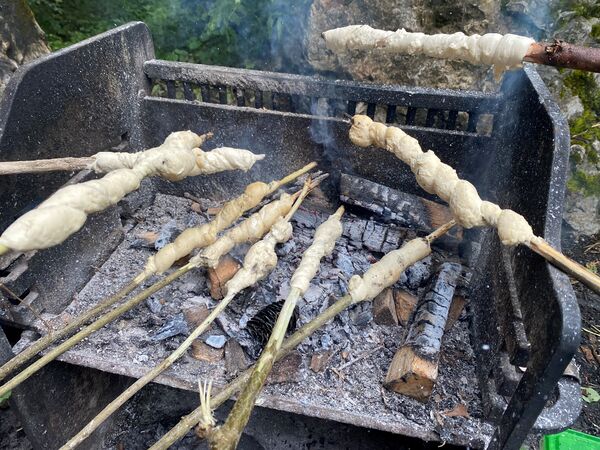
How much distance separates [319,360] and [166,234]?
166 centimetres

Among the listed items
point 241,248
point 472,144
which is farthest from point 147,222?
point 472,144

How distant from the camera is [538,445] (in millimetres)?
3463

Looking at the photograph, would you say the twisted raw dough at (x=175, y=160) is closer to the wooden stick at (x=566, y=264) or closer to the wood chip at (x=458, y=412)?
the wooden stick at (x=566, y=264)

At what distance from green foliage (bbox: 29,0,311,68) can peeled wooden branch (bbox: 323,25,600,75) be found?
319cm

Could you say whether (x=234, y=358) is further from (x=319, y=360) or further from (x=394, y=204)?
(x=394, y=204)

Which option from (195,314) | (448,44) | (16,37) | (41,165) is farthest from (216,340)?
(16,37)

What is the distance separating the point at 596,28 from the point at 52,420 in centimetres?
639

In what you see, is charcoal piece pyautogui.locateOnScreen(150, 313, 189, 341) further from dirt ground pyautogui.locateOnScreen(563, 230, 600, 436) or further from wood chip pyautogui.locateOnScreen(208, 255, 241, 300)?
dirt ground pyautogui.locateOnScreen(563, 230, 600, 436)

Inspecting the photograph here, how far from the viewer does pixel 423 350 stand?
2480 mm

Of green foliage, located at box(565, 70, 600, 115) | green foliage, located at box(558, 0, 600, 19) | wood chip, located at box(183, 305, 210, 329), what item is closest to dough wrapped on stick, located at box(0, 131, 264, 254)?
Answer: wood chip, located at box(183, 305, 210, 329)

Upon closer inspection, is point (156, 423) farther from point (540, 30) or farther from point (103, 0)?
point (103, 0)

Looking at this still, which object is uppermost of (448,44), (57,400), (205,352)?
(448,44)

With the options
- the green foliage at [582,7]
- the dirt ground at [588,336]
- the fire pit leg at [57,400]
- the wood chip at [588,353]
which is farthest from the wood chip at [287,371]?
the green foliage at [582,7]

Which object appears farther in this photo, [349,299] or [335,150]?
[335,150]
